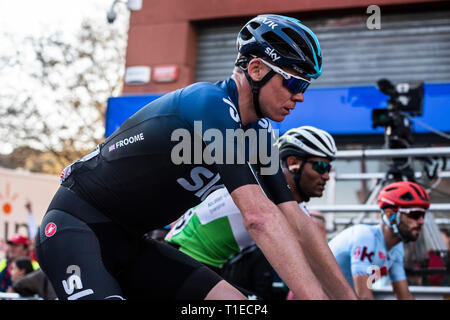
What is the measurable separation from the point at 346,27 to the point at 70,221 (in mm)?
9059

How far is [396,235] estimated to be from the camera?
478 centimetres

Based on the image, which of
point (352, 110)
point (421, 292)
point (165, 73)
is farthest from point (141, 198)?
point (165, 73)

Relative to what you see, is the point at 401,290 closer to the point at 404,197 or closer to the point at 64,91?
the point at 404,197

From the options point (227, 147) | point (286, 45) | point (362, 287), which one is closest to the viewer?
point (227, 147)

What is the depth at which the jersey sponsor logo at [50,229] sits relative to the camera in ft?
8.14

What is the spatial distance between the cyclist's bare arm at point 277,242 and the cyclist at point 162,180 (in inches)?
8.7

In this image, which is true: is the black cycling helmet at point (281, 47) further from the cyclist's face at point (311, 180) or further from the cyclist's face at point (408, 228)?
the cyclist's face at point (408, 228)

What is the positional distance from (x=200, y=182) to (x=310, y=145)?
2.03m

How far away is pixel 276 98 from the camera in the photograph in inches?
98.6

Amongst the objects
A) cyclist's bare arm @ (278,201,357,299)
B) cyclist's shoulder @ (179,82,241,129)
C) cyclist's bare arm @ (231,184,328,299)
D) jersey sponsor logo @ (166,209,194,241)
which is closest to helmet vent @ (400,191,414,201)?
jersey sponsor logo @ (166,209,194,241)

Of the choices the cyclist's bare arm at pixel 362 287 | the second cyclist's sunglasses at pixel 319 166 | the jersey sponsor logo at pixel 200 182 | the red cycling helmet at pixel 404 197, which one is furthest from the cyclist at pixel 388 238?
the jersey sponsor logo at pixel 200 182

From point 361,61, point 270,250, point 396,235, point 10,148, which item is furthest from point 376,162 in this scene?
point 10,148

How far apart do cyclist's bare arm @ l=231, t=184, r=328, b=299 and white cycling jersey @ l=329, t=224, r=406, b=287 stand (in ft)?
7.67

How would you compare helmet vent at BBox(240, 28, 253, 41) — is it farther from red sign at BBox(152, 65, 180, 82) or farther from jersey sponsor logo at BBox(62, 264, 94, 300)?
red sign at BBox(152, 65, 180, 82)
